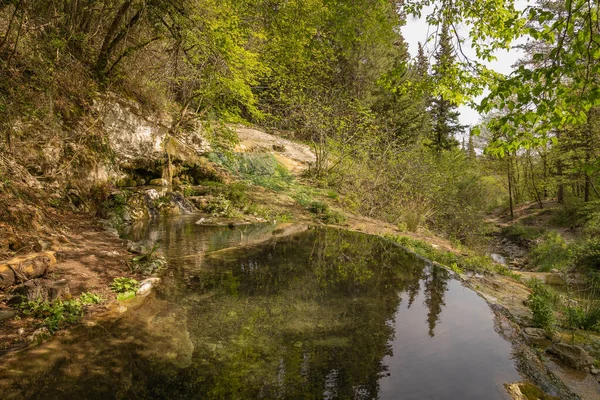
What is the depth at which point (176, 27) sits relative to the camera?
18.0ft

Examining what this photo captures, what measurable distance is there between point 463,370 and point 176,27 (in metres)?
6.17

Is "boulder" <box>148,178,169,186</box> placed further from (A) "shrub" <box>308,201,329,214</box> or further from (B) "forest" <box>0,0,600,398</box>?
(A) "shrub" <box>308,201,329,214</box>

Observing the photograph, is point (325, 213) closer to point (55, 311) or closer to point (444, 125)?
point (55, 311)

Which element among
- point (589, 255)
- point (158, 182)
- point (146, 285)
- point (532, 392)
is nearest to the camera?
point (532, 392)

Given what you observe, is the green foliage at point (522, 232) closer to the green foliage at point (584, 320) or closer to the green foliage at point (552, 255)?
the green foliage at point (552, 255)

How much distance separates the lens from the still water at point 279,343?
238 centimetres

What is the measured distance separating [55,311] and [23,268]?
767mm

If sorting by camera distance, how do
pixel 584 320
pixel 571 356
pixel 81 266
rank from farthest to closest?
pixel 584 320
pixel 81 266
pixel 571 356

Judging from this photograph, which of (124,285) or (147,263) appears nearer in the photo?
(124,285)

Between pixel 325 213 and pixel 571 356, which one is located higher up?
pixel 325 213

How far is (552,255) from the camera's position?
1198 centimetres

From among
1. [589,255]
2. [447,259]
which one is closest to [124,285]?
[447,259]

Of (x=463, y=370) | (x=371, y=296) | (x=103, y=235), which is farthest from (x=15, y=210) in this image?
(x=463, y=370)

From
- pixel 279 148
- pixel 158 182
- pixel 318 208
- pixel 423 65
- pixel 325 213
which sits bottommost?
pixel 325 213
